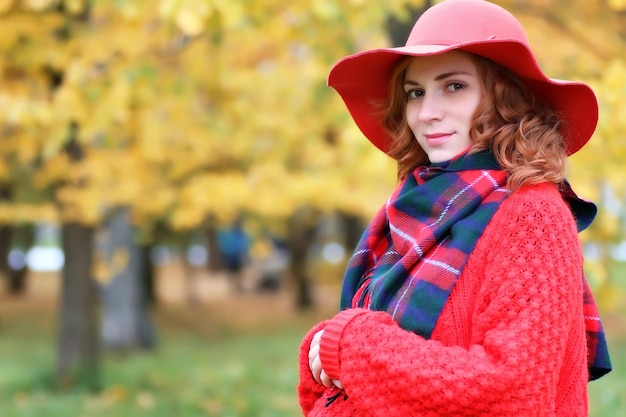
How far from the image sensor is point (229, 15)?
3951 millimetres

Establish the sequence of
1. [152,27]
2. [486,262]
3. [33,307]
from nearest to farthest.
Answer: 1. [486,262]
2. [152,27]
3. [33,307]

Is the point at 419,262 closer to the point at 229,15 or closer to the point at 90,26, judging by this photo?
the point at 229,15

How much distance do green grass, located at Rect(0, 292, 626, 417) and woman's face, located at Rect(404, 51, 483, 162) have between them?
5.86m

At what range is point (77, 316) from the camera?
8.38 metres

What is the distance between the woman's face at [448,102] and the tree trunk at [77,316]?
689 cm

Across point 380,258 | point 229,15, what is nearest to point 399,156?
point 380,258

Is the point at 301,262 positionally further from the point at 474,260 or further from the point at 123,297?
the point at 474,260

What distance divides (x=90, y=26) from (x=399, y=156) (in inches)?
207

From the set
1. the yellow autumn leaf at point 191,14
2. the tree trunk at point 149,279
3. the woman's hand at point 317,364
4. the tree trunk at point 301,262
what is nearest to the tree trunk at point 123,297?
the tree trunk at point 149,279

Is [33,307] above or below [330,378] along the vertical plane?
below

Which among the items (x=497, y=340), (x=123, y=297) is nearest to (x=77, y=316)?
(x=123, y=297)

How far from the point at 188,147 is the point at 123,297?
15.5 feet

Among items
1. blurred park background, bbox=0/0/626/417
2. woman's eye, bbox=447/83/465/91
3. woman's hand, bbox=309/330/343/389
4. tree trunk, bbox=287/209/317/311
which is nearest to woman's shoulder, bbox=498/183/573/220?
woman's eye, bbox=447/83/465/91

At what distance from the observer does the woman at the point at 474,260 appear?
170 centimetres
